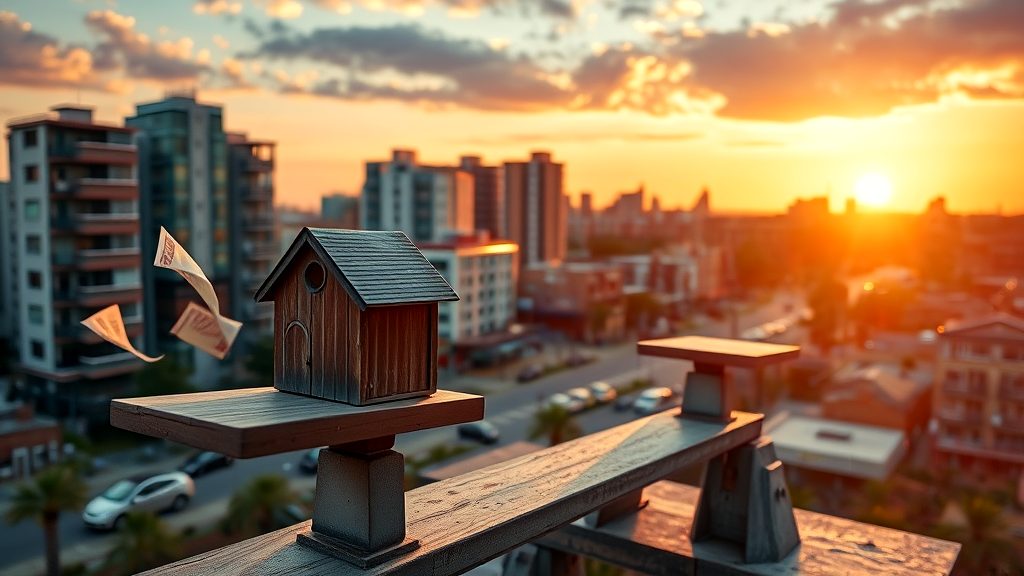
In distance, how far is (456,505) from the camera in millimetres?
6801

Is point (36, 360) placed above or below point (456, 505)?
below

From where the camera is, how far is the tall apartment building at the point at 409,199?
175 feet

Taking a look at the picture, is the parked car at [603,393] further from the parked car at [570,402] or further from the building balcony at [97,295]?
the building balcony at [97,295]

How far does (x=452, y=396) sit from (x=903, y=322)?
136 ft

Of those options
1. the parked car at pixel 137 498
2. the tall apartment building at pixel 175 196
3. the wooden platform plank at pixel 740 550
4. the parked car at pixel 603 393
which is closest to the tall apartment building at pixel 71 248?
the tall apartment building at pixel 175 196

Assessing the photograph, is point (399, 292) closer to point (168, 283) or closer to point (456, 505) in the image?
point (456, 505)

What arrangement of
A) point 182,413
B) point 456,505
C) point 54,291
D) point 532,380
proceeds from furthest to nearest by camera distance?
point 532,380
point 54,291
point 456,505
point 182,413

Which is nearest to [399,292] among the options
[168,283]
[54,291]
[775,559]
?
[775,559]

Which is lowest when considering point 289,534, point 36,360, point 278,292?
point 36,360

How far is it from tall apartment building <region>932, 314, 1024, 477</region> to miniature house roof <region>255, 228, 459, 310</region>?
976 inches

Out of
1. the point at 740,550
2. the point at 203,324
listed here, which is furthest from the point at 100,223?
the point at 740,550

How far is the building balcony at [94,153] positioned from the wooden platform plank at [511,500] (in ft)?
83.0

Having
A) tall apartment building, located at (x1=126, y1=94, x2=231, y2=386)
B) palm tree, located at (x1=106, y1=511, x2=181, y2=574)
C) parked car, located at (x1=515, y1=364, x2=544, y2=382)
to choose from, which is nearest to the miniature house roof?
palm tree, located at (x1=106, y1=511, x2=181, y2=574)

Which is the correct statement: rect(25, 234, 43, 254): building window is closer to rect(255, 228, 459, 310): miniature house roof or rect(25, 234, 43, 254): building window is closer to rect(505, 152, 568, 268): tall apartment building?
rect(255, 228, 459, 310): miniature house roof
